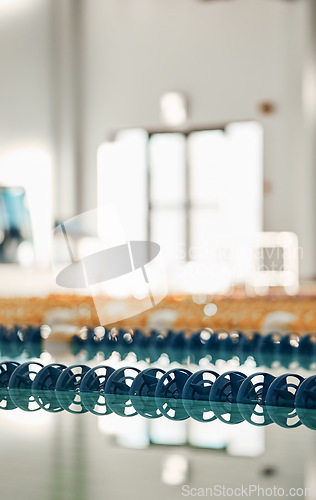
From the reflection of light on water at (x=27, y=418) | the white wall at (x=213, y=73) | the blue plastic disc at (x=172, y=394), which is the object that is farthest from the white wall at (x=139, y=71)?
the reflection of light on water at (x=27, y=418)

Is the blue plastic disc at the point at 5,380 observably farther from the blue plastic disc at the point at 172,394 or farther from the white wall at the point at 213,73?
the white wall at the point at 213,73

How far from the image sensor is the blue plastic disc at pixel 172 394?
148 inches

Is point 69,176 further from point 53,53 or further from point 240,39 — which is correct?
point 240,39

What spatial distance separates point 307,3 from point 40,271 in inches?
271

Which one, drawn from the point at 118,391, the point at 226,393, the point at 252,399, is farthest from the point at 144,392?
the point at 252,399

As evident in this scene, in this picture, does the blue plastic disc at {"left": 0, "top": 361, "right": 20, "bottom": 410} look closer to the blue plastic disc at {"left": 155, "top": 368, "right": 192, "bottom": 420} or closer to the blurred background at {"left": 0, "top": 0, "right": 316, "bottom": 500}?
the blue plastic disc at {"left": 155, "top": 368, "right": 192, "bottom": 420}

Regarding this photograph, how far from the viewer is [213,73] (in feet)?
47.4

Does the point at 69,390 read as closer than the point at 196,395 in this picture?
No

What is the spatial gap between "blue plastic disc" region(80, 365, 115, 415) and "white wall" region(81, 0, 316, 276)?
354 inches

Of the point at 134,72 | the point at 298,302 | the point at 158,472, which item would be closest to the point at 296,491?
the point at 158,472

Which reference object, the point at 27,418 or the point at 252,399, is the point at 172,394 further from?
the point at 27,418

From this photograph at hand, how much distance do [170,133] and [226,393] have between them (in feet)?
Result: 37.1

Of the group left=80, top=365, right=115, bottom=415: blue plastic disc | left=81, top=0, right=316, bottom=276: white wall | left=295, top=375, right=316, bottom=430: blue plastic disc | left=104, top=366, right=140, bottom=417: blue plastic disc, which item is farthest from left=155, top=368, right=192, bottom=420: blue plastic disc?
left=81, top=0, right=316, bottom=276: white wall

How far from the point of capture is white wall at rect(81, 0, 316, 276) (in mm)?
13430
